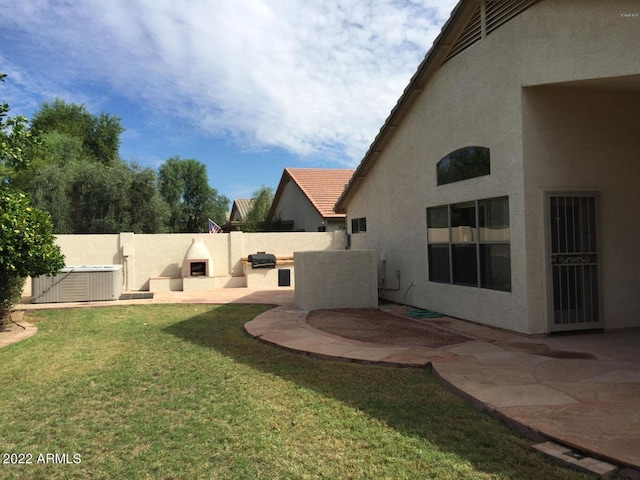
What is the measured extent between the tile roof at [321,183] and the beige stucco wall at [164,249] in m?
3.99

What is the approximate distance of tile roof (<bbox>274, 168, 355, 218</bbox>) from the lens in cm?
2175

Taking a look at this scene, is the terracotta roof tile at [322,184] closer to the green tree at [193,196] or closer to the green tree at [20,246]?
the green tree at [20,246]

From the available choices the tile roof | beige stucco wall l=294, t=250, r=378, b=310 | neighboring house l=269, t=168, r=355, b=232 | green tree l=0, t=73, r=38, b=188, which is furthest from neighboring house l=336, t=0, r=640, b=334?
the tile roof

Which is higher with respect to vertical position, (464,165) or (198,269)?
(464,165)

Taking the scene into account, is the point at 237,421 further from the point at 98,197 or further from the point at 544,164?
the point at 98,197

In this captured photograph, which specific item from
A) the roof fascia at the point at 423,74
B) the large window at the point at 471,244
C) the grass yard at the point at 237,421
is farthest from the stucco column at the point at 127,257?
the large window at the point at 471,244

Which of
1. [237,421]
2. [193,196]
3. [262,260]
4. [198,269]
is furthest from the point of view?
[193,196]

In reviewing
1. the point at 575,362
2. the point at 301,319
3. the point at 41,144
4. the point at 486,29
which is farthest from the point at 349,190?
the point at 575,362

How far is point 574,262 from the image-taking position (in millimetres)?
7051

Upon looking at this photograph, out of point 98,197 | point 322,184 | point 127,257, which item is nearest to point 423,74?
point 127,257

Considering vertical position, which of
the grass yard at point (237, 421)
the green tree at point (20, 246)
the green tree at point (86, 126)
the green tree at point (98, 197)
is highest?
the green tree at point (86, 126)

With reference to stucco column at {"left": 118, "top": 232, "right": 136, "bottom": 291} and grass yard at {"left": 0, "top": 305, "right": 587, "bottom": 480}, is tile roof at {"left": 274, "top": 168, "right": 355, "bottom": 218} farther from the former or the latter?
grass yard at {"left": 0, "top": 305, "right": 587, "bottom": 480}

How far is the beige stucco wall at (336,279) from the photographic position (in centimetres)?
1009

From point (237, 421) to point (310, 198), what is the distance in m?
18.6
